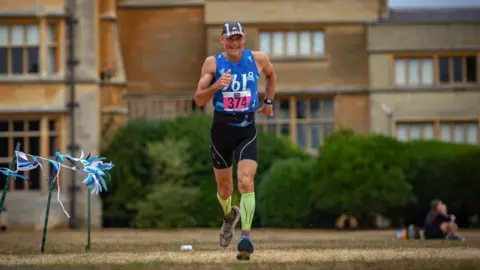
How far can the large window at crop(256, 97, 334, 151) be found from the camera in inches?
1626

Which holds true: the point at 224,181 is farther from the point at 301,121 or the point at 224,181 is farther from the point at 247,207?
the point at 301,121

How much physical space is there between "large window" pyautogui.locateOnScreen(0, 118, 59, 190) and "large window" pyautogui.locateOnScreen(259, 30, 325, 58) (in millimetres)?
9658

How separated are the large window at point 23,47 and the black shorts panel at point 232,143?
20.2m

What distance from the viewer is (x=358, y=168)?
106ft

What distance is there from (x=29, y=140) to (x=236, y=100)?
67.4 feet

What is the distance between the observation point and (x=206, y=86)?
14.0 metres

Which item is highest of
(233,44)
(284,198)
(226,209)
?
(233,44)

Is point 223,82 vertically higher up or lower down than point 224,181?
higher up

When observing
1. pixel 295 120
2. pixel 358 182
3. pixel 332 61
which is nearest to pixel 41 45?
pixel 358 182

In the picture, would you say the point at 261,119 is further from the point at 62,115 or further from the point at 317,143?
the point at 62,115

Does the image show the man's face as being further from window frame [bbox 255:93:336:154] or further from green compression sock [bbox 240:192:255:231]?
window frame [bbox 255:93:336:154]

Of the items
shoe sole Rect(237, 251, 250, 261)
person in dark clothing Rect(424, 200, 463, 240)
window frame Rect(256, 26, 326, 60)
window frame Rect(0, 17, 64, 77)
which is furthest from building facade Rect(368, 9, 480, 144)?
shoe sole Rect(237, 251, 250, 261)

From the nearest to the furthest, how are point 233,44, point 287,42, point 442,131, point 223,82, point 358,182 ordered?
point 223,82 < point 233,44 < point 358,182 < point 287,42 < point 442,131

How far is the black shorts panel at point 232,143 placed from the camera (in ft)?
46.8
